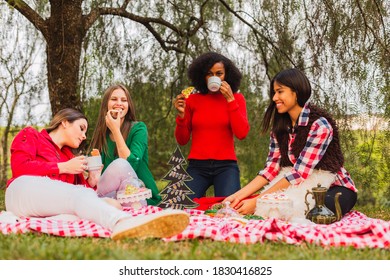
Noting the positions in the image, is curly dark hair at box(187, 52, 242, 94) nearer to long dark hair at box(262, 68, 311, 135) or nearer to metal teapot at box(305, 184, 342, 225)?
long dark hair at box(262, 68, 311, 135)

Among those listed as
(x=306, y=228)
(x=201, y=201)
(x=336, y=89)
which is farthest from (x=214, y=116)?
(x=306, y=228)

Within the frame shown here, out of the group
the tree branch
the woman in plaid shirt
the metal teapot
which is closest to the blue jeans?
the woman in plaid shirt

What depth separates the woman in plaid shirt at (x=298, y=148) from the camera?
10.4 ft

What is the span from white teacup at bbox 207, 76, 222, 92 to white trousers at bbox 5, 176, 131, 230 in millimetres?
1334

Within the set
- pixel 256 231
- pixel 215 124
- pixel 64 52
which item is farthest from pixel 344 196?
pixel 64 52

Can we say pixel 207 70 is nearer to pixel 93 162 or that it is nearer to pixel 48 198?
pixel 93 162

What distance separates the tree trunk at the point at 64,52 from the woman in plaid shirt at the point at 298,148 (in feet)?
6.05

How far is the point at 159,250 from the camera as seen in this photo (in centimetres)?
210

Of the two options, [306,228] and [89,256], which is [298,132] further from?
[89,256]

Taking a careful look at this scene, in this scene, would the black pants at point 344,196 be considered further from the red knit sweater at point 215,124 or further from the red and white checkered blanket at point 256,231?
the red knit sweater at point 215,124

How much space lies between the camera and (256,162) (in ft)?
18.1

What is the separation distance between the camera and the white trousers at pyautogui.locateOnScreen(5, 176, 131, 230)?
2.64m
